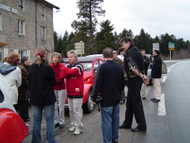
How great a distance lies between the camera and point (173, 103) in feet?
28.3

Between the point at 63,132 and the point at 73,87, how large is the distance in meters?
1.13

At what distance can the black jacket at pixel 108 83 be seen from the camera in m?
4.27

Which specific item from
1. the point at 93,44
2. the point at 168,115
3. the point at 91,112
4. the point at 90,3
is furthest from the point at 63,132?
the point at 90,3

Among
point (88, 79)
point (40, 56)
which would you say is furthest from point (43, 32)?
point (40, 56)

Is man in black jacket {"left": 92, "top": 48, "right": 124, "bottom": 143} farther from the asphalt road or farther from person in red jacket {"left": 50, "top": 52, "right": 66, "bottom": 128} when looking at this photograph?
person in red jacket {"left": 50, "top": 52, "right": 66, "bottom": 128}

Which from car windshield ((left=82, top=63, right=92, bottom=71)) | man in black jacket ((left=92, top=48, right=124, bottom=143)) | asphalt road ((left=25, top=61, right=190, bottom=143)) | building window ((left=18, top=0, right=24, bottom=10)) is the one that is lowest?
A: asphalt road ((left=25, top=61, right=190, bottom=143))

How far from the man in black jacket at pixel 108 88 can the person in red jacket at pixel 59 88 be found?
3.48 ft

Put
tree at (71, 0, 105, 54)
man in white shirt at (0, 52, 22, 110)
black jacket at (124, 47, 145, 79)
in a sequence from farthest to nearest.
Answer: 1. tree at (71, 0, 105, 54)
2. black jacket at (124, 47, 145, 79)
3. man in white shirt at (0, 52, 22, 110)

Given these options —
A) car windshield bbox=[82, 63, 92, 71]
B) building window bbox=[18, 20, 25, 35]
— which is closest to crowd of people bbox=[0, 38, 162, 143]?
car windshield bbox=[82, 63, 92, 71]

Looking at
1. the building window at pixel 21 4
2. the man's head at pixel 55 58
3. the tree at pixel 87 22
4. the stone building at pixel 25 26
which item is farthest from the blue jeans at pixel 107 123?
the tree at pixel 87 22

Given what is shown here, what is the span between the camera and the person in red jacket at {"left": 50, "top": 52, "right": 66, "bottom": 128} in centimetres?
509

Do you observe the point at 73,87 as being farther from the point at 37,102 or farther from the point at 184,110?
the point at 184,110

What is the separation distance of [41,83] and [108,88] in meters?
1.23

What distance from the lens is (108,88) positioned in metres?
4.32
